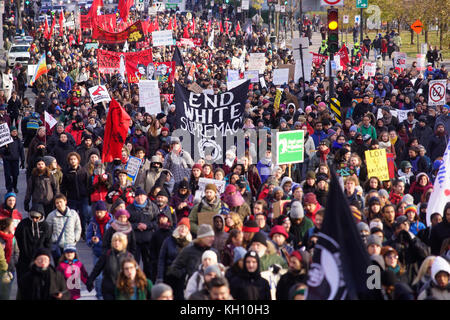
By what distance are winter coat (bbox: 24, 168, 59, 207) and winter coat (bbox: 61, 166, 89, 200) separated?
1.71 feet

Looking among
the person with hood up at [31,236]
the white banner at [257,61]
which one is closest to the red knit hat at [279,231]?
the person with hood up at [31,236]

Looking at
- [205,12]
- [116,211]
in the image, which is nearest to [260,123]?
[116,211]

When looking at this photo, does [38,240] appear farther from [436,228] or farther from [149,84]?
[149,84]

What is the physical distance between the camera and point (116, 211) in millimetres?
10344

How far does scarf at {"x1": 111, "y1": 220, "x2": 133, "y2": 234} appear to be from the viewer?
10.0 m

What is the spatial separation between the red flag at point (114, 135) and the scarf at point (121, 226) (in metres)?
5.12

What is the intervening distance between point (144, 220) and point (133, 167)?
120 inches

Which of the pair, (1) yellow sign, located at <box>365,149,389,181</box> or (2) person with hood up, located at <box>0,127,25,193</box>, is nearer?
(1) yellow sign, located at <box>365,149,389,181</box>

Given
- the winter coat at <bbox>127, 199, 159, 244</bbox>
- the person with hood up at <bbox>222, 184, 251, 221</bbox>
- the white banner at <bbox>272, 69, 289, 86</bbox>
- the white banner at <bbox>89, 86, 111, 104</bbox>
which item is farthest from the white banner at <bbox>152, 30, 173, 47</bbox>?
the winter coat at <bbox>127, 199, 159, 244</bbox>

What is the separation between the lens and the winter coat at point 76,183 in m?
13.4

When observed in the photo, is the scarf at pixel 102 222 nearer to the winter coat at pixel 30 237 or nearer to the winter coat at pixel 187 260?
the winter coat at pixel 30 237

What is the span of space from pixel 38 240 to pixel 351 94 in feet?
49.2

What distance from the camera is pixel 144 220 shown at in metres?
10.9

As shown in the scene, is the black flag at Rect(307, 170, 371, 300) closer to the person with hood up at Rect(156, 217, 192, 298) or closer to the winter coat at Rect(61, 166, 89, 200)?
the person with hood up at Rect(156, 217, 192, 298)
